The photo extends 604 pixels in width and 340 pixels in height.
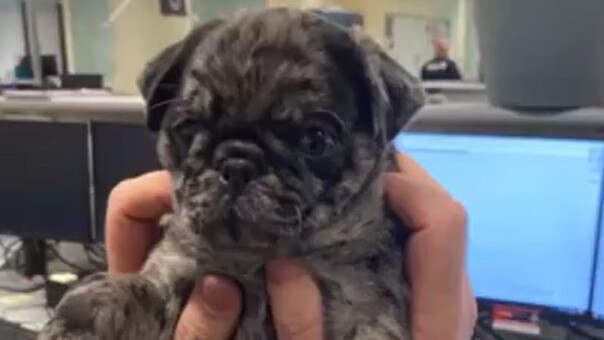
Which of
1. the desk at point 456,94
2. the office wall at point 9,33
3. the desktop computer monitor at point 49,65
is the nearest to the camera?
the desk at point 456,94

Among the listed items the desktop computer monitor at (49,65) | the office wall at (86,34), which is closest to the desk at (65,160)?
the desktop computer monitor at (49,65)

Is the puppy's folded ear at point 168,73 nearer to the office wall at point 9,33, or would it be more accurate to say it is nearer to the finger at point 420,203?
the finger at point 420,203

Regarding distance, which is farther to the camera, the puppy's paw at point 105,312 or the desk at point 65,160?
the desk at point 65,160

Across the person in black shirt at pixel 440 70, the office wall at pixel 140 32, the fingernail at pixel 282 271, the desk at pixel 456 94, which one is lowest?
the person in black shirt at pixel 440 70

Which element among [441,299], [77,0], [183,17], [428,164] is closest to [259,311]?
[441,299]

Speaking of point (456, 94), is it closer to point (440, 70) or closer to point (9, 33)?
point (440, 70)

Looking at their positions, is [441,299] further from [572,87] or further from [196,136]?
[572,87]
